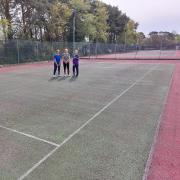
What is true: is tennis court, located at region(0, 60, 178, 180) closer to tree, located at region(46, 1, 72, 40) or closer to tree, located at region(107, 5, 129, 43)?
tree, located at region(46, 1, 72, 40)

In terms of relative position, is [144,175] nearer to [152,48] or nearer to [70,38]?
[70,38]

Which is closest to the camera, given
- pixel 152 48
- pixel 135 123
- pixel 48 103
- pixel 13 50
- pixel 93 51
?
pixel 135 123

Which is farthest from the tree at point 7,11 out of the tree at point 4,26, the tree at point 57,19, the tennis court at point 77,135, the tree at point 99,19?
the tree at point 99,19

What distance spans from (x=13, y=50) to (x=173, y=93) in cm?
2015

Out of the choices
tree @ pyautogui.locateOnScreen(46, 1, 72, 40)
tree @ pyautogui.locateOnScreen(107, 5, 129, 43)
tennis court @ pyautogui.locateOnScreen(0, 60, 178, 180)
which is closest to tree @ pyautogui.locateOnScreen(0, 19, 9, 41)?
tree @ pyautogui.locateOnScreen(46, 1, 72, 40)

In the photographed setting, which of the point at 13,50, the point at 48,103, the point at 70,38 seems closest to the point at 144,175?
the point at 48,103

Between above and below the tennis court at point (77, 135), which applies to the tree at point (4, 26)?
above

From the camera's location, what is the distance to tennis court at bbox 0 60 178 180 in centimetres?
390

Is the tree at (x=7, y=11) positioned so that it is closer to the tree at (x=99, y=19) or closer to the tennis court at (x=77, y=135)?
the tennis court at (x=77, y=135)

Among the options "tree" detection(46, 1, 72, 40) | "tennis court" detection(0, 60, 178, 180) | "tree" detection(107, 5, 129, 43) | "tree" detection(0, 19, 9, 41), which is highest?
"tree" detection(107, 5, 129, 43)

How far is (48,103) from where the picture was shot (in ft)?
27.6

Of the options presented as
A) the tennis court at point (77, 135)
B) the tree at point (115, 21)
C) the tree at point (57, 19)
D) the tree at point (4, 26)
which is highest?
the tree at point (115, 21)

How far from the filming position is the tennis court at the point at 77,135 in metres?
3.90

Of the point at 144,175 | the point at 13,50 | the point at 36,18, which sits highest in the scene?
the point at 36,18
